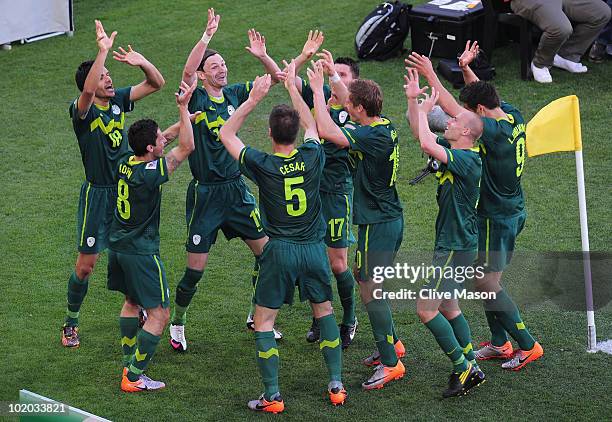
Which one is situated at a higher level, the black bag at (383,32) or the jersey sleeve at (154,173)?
the jersey sleeve at (154,173)

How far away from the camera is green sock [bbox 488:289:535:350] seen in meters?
7.57

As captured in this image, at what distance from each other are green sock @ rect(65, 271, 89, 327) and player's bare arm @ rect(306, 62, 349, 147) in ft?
7.73

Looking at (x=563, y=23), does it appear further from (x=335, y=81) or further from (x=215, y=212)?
(x=215, y=212)

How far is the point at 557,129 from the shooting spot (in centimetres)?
802

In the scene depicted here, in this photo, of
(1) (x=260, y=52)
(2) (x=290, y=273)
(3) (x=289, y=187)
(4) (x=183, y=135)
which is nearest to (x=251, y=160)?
(3) (x=289, y=187)

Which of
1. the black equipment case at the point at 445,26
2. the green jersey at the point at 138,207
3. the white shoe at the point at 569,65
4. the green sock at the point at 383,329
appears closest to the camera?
the green jersey at the point at 138,207

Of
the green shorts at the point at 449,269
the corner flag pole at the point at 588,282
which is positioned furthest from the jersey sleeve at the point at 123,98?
the corner flag pole at the point at 588,282

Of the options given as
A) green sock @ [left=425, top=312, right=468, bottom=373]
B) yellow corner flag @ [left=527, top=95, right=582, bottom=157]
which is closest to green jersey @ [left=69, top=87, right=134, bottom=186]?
green sock @ [left=425, top=312, right=468, bottom=373]

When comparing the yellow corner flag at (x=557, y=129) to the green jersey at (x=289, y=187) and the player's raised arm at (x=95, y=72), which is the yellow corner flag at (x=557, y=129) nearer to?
the green jersey at (x=289, y=187)

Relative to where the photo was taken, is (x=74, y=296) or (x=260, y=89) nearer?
(x=260, y=89)

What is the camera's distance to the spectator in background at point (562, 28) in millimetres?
12992

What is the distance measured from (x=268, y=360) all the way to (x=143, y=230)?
1265mm

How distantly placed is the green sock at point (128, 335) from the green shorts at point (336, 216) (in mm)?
1613

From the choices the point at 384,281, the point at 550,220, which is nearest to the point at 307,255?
the point at 384,281
